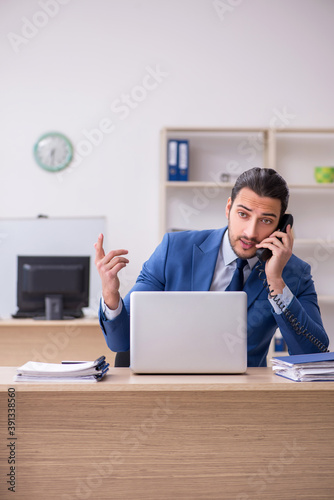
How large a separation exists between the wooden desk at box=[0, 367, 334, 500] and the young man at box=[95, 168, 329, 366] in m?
0.34

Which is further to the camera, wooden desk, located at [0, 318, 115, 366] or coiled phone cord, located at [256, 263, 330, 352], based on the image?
wooden desk, located at [0, 318, 115, 366]

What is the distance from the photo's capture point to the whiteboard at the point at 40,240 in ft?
14.2

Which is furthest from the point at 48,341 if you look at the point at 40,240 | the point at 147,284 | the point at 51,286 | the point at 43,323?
the point at 147,284

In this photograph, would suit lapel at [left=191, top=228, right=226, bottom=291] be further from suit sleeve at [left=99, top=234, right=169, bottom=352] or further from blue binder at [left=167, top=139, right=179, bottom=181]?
blue binder at [left=167, top=139, right=179, bottom=181]

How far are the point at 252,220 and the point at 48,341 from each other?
1.93m

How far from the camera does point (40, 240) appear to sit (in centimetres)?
434

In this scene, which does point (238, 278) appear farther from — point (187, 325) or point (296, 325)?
point (187, 325)

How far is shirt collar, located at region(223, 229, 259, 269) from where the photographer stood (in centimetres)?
202

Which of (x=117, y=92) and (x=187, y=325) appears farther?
(x=117, y=92)

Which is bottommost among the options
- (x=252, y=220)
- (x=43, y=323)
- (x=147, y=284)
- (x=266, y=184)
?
(x=43, y=323)

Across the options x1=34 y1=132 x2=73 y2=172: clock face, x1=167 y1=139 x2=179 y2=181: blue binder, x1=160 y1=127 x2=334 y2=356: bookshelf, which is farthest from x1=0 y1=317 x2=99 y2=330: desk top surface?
x1=34 y1=132 x2=73 y2=172: clock face

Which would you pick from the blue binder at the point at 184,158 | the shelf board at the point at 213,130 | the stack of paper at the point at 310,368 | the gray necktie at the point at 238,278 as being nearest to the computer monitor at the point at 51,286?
the blue binder at the point at 184,158

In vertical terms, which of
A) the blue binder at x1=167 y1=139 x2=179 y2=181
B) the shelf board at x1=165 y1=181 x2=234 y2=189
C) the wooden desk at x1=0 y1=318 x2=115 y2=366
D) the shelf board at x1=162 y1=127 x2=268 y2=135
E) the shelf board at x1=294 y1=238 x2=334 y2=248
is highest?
the shelf board at x1=162 y1=127 x2=268 y2=135

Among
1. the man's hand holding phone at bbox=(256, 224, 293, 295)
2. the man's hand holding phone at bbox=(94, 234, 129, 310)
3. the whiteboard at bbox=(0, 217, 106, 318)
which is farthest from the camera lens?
the whiteboard at bbox=(0, 217, 106, 318)
